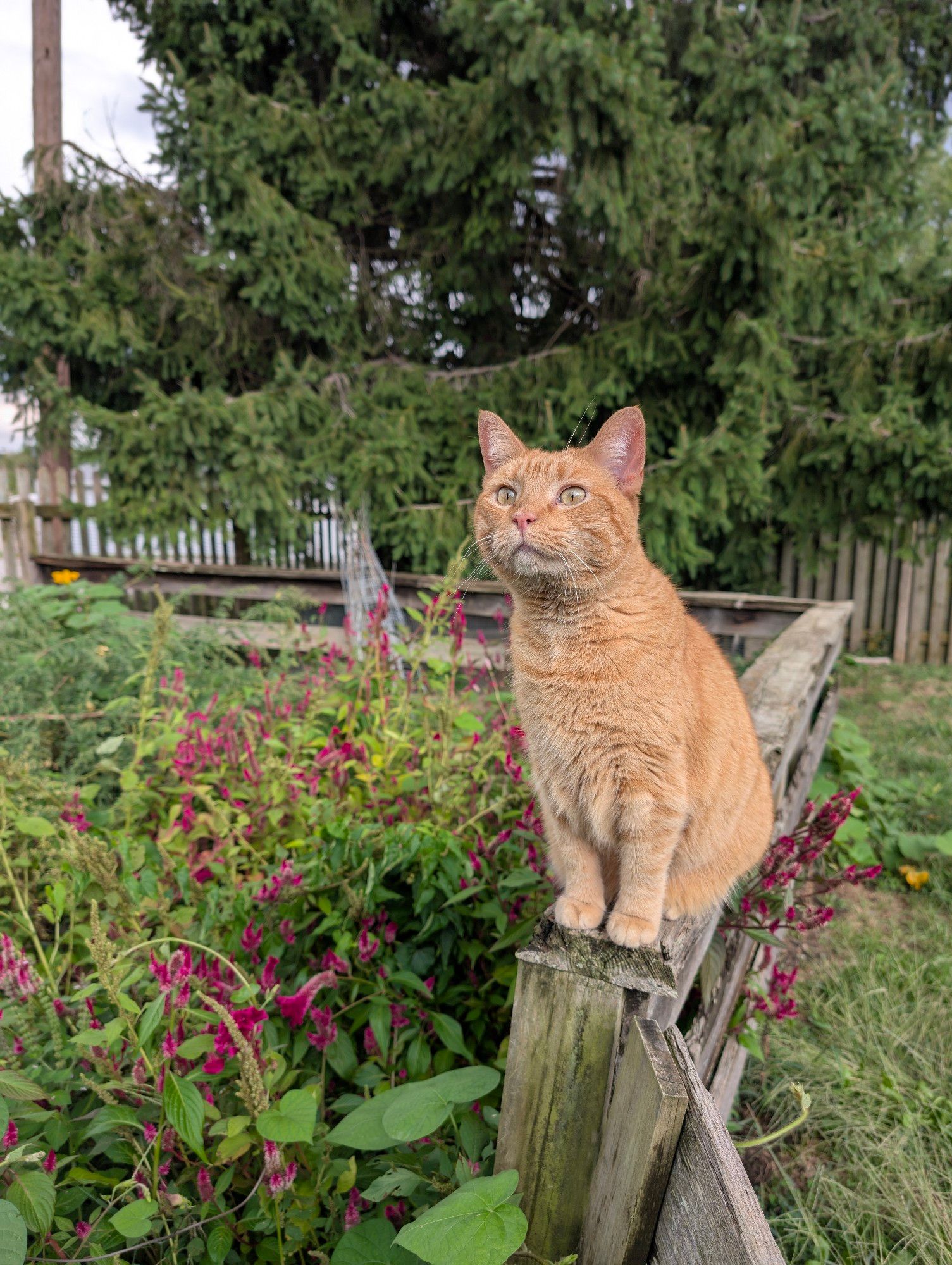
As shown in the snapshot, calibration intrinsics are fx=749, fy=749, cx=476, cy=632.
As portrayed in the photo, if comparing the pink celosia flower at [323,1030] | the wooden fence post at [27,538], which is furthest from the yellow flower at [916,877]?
the wooden fence post at [27,538]

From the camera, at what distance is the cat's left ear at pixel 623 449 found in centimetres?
158

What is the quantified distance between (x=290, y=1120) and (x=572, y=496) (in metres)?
1.21

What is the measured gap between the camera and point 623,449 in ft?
5.33

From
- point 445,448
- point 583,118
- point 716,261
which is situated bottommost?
point 445,448

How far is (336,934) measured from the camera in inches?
65.7

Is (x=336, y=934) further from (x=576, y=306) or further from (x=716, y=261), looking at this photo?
(x=576, y=306)

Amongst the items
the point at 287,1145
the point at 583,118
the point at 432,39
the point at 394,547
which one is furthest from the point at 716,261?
the point at 287,1145

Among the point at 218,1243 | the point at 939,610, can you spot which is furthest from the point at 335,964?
the point at 939,610

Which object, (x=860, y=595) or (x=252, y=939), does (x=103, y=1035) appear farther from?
(x=860, y=595)

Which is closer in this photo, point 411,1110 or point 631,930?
point 411,1110

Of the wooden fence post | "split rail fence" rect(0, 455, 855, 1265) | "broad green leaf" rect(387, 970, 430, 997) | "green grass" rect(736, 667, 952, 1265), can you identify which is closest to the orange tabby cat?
"split rail fence" rect(0, 455, 855, 1265)

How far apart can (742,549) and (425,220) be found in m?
4.56

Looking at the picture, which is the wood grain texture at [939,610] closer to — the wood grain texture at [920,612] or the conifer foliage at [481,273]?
the wood grain texture at [920,612]

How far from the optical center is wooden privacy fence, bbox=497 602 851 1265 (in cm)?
76
